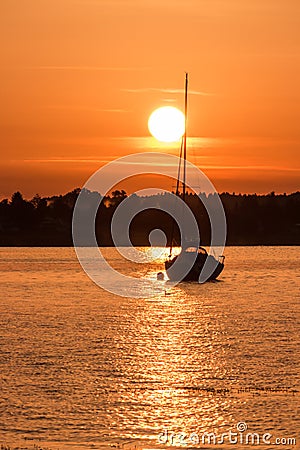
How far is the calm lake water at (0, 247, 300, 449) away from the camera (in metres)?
31.1

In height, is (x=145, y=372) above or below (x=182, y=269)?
below

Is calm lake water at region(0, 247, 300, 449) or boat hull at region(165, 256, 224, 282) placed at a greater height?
boat hull at region(165, 256, 224, 282)

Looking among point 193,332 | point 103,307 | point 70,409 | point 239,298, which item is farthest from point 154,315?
point 70,409

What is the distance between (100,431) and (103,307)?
1999 inches

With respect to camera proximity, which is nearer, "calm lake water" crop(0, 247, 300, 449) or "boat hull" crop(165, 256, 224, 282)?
"calm lake water" crop(0, 247, 300, 449)

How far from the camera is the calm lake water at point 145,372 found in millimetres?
31062

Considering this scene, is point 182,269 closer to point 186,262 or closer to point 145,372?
point 186,262

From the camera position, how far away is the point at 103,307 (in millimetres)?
81375

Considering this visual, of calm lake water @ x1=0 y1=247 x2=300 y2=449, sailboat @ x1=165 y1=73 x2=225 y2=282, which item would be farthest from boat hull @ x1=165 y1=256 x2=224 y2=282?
calm lake water @ x1=0 y1=247 x2=300 y2=449

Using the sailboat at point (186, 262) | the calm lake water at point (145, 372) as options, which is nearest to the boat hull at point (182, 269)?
the sailboat at point (186, 262)

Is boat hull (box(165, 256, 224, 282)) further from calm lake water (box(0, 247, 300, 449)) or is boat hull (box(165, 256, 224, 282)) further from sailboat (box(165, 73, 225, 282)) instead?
calm lake water (box(0, 247, 300, 449))

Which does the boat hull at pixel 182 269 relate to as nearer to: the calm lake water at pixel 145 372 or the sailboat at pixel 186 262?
the sailboat at pixel 186 262

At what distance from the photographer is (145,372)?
139 ft

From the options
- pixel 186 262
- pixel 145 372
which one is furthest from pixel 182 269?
pixel 145 372
